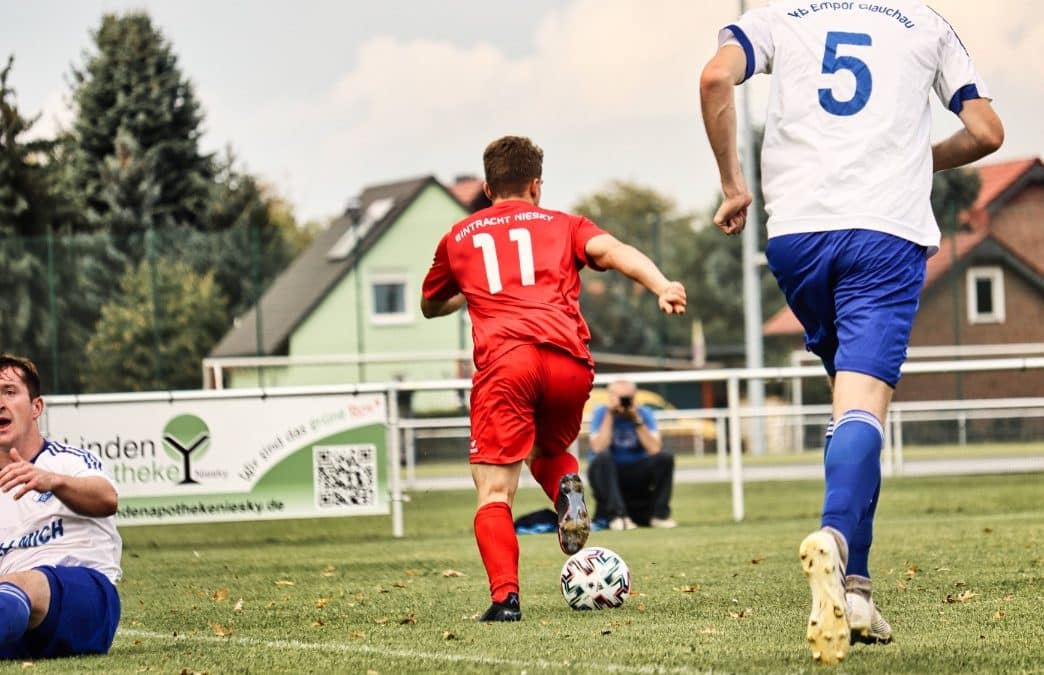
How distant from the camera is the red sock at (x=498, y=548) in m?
6.16

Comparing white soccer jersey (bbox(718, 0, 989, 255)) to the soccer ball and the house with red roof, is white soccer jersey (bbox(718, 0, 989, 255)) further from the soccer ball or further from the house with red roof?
the house with red roof

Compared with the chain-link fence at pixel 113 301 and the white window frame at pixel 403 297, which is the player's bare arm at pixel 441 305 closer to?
the chain-link fence at pixel 113 301

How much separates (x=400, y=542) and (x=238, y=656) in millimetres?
6561

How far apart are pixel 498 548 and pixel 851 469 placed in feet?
6.29

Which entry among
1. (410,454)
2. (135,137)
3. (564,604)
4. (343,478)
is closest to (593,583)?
(564,604)

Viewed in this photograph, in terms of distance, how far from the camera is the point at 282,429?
12438 mm

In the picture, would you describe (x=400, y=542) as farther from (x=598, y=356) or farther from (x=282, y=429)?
(x=598, y=356)

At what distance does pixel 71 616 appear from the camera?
537 centimetres

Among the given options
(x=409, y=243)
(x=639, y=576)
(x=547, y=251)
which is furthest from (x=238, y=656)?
(x=409, y=243)

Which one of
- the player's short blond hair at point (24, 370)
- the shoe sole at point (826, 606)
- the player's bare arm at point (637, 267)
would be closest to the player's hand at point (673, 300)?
the player's bare arm at point (637, 267)

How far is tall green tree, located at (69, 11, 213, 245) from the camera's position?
43.6m

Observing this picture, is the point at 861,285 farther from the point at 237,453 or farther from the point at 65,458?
the point at 237,453

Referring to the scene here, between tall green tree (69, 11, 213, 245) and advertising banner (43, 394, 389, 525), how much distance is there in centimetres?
3163

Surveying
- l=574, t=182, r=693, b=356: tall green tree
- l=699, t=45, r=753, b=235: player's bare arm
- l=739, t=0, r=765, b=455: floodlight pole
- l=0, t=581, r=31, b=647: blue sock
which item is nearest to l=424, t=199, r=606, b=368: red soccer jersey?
l=699, t=45, r=753, b=235: player's bare arm
